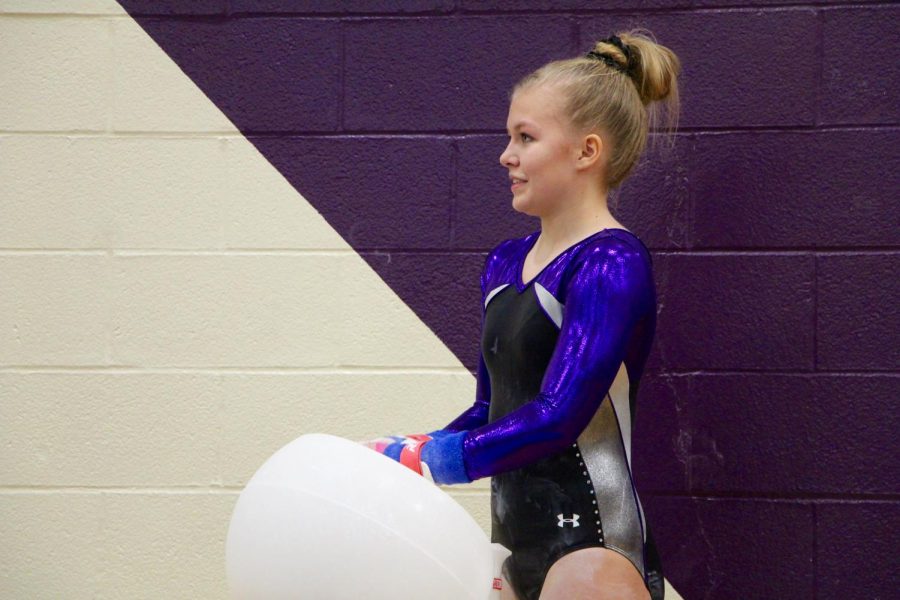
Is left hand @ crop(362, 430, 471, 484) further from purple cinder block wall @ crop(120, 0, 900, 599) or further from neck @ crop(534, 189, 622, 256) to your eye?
purple cinder block wall @ crop(120, 0, 900, 599)

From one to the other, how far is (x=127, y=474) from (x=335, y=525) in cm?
133

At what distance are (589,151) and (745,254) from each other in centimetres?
86

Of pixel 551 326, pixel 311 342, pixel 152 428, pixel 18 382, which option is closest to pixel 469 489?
pixel 311 342

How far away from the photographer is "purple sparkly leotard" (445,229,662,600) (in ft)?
5.13

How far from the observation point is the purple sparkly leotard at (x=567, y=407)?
156 centimetres

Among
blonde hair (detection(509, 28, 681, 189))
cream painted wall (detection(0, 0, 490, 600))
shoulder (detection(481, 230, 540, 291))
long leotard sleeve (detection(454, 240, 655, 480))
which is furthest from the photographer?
cream painted wall (detection(0, 0, 490, 600))

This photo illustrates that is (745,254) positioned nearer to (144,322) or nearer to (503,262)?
(503,262)

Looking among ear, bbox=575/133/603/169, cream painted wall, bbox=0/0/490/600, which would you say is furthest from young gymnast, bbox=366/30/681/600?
cream painted wall, bbox=0/0/490/600

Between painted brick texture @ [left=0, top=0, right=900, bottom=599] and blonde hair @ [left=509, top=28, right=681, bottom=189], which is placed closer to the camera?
blonde hair @ [left=509, top=28, right=681, bottom=189]

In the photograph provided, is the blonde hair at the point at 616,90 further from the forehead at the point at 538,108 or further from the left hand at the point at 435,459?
the left hand at the point at 435,459

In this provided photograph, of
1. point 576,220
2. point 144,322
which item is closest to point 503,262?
point 576,220

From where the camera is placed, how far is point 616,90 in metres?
1.73

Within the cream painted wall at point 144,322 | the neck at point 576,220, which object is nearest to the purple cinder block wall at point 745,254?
the cream painted wall at point 144,322

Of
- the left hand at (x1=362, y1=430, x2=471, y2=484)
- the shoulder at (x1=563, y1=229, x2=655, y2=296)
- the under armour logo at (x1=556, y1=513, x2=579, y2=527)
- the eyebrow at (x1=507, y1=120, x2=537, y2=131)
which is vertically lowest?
the under armour logo at (x1=556, y1=513, x2=579, y2=527)
